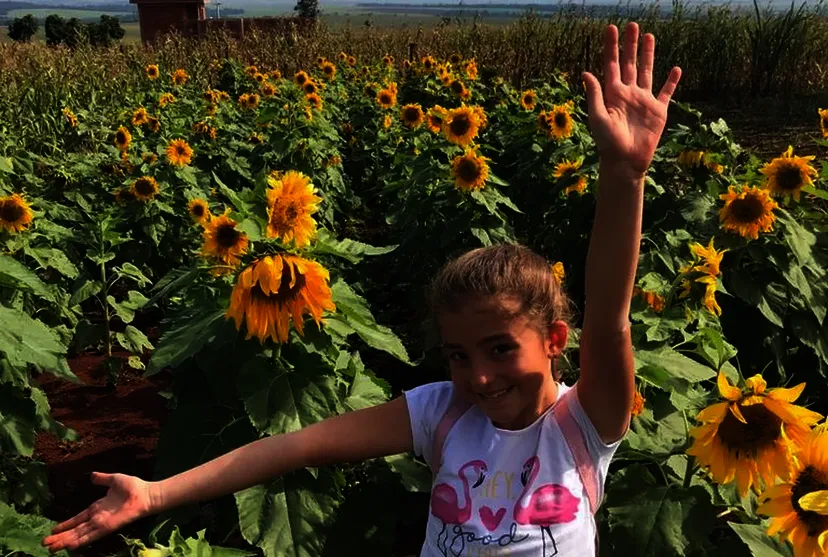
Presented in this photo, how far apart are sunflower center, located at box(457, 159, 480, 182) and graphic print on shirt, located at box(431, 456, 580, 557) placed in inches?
124

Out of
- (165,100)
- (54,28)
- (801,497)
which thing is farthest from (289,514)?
(54,28)

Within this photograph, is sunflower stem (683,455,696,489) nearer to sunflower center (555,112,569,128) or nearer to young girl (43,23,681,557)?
young girl (43,23,681,557)

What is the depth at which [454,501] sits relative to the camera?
168 centimetres

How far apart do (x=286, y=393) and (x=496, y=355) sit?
2.50ft

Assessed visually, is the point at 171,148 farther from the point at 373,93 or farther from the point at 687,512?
the point at 687,512

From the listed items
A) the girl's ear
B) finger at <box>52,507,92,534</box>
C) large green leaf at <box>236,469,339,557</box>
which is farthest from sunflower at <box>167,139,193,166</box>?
the girl's ear

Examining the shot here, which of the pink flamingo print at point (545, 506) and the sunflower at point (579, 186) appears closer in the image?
the pink flamingo print at point (545, 506)

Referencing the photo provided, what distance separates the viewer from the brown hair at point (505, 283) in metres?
1.65

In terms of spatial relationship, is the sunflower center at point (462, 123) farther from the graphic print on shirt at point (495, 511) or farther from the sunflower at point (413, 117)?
the graphic print on shirt at point (495, 511)

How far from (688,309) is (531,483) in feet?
3.68

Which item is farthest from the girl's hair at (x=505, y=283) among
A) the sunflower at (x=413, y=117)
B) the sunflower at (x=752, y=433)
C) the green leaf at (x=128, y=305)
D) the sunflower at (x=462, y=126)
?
the sunflower at (x=413, y=117)

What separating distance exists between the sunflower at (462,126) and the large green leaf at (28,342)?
3756 mm

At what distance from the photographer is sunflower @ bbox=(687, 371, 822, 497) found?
1.63 m

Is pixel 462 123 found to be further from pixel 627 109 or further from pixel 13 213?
pixel 627 109
